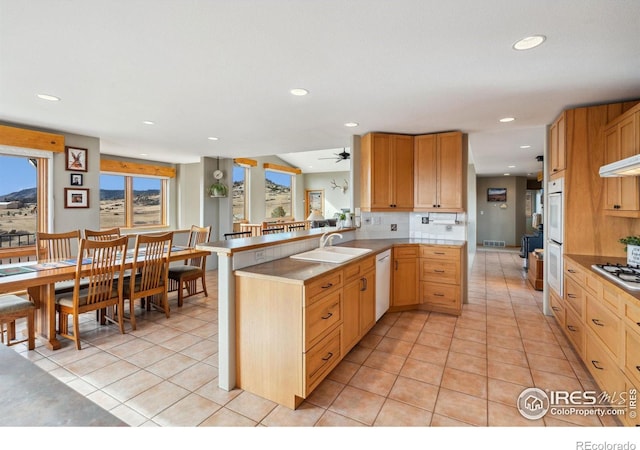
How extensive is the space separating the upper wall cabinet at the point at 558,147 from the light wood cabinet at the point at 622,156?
32cm

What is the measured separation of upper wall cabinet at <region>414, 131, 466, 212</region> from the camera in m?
4.00

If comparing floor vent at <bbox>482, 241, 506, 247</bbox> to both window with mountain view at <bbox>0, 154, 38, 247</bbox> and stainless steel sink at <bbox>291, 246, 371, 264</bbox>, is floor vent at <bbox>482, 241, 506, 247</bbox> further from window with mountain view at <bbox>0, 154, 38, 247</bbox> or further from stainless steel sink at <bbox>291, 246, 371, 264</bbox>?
window with mountain view at <bbox>0, 154, 38, 247</bbox>

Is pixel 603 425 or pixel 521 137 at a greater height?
pixel 521 137

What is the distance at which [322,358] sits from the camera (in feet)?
7.28

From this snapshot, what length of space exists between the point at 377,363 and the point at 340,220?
2049 mm

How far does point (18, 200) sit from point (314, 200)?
858 centimetres

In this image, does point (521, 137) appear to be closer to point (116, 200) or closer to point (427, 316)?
point (427, 316)

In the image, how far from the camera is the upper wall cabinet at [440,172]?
400cm

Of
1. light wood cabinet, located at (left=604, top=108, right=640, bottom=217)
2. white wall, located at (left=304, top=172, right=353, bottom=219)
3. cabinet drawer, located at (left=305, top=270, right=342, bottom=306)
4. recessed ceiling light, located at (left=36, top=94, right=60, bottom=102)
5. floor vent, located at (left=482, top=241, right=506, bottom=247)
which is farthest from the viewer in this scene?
white wall, located at (left=304, top=172, right=353, bottom=219)

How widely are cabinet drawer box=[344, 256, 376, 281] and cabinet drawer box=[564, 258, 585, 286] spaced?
5.66 feet

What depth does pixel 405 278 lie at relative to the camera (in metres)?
3.92

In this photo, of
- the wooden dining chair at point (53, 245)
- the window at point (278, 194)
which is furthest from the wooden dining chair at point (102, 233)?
the window at point (278, 194)

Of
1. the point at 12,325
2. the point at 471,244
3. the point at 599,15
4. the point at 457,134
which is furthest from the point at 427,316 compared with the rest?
the point at 471,244

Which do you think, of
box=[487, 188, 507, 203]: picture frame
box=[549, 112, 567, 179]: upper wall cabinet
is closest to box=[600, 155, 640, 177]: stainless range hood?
box=[549, 112, 567, 179]: upper wall cabinet
